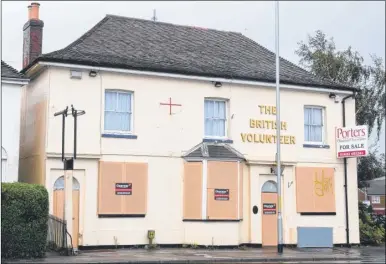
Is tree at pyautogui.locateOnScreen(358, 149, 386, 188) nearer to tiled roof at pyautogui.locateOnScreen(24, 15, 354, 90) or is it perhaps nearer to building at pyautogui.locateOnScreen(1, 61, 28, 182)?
tiled roof at pyautogui.locateOnScreen(24, 15, 354, 90)

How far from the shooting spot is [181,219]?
22469mm

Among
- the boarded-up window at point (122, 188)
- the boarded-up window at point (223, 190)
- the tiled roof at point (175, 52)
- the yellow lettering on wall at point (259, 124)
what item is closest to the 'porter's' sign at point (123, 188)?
the boarded-up window at point (122, 188)

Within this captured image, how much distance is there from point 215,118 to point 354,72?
18.0 m

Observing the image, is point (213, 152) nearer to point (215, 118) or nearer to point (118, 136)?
point (215, 118)

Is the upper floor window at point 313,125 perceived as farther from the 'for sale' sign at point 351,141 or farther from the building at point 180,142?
the 'for sale' sign at point 351,141

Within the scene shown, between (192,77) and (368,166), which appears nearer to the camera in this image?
(192,77)

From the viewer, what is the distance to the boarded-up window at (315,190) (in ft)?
81.1

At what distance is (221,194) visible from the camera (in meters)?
22.9

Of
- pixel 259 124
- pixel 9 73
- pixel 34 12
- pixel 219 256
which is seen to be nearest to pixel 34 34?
pixel 34 12

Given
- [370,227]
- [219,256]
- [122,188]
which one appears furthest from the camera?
[370,227]

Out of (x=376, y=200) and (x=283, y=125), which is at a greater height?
(x=283, y=125)

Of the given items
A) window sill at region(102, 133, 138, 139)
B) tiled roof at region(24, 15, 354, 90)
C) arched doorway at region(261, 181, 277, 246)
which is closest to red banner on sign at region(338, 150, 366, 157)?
tiled roof at region(24, 15, 354, 90)

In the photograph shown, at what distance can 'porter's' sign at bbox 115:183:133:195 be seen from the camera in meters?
21.5

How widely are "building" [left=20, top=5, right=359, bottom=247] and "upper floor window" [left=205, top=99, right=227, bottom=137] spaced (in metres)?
0.04
